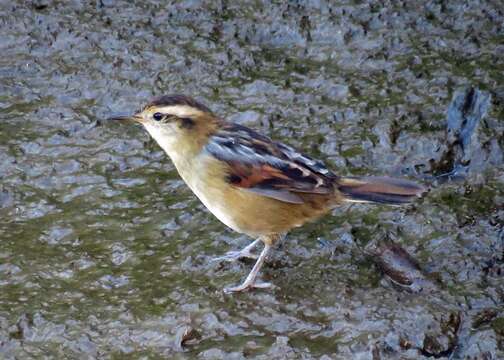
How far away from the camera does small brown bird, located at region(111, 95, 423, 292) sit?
6141mm

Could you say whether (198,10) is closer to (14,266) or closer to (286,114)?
(286,114)

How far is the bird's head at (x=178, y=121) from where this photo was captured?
644 cm

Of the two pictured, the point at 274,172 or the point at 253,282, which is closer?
the point at 274,172

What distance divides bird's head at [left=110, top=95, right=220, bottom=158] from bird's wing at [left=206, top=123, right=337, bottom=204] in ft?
0.74

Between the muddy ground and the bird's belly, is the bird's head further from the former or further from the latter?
the muddy ground

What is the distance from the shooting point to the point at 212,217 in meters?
7.01

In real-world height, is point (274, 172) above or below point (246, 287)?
above

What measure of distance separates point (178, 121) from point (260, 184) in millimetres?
781

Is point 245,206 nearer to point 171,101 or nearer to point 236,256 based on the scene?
point 236,256

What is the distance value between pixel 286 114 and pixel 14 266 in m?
2.61

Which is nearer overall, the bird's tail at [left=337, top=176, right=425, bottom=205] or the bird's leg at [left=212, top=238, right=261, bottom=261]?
the bird's tail at [left=337, top=176, right=425, bottom=205]

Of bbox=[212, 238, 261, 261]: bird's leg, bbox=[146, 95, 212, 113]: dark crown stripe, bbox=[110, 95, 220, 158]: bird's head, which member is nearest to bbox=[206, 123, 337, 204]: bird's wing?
bbox=[110, 95, 220, 158]: bird's head

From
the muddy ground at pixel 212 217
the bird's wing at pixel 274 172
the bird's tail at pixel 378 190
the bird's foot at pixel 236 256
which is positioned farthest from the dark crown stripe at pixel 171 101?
the bird's tail at pixel 378 190

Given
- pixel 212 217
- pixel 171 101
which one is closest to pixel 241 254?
pixel 212 217
